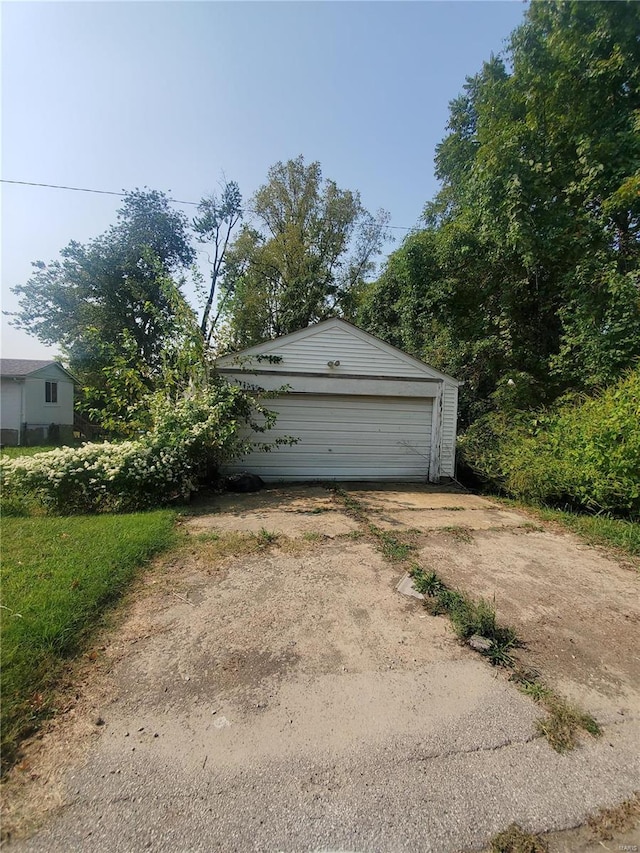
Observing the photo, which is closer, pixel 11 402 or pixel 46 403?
pixel 11 402

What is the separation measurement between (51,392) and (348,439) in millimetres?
17185

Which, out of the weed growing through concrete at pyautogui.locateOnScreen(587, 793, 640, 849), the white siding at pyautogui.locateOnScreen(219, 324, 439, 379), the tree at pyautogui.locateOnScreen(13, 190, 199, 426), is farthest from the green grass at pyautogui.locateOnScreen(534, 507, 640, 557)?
the tree at pyautogui.locateOnScreen(13, 190, 199, 426)

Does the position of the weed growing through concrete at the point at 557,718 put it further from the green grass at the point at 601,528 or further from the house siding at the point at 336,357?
the house siding at the point at 336,357

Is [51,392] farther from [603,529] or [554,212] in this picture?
[603,529]

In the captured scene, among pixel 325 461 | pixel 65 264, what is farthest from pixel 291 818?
pixel 65 264

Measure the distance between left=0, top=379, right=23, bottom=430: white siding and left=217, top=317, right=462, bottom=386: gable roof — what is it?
13551 millimetres

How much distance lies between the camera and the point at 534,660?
2.27 meters

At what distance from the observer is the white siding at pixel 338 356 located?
7.86 meters

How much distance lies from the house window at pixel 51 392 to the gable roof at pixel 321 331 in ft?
49.8

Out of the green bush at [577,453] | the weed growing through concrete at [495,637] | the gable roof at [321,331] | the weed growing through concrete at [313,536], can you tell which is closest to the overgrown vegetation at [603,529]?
the green bush at [577,453]

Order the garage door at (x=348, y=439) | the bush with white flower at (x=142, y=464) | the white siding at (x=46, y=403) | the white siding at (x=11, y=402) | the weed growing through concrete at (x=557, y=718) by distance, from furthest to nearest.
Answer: the white siding at (x=46, y=403) → the white siding at (x=11, y=402) → the garage door at (x=348, y=439) → the bush with white flower at (x=142, y=464) → the weed growing through concrete at (x=557, y=718)

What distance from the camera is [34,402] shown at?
54.9 ft

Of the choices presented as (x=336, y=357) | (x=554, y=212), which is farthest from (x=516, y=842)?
(x=554, y=212)

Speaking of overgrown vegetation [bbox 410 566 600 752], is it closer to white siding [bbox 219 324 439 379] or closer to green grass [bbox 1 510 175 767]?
green grass [bbox 1 510 175 767]
